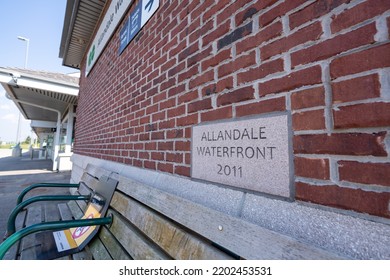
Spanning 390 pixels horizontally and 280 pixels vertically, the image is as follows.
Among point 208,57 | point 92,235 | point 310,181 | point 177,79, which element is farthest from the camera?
point 92,235

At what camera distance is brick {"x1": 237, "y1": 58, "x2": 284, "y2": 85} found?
1.06 m

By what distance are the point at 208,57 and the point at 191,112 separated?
1.32ft

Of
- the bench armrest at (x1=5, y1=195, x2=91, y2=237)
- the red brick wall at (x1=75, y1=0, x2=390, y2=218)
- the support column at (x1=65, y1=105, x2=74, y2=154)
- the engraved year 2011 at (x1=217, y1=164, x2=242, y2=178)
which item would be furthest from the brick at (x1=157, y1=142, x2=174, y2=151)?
the support column at (x1=65, y1=105, x2=74, y2=154)

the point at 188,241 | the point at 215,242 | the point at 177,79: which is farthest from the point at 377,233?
the point at 177,79

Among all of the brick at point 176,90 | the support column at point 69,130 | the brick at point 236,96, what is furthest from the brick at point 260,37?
→ the support column at point 69,130

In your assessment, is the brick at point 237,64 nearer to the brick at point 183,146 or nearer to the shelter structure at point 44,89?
the brick at point 183,146

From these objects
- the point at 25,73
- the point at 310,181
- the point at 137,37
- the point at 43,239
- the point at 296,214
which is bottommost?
the point at 43,239

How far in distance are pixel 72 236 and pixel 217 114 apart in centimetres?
207

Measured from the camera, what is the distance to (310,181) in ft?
2.97

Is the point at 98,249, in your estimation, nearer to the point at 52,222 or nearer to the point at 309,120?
the point at 52,222

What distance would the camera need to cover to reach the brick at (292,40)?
93 cm

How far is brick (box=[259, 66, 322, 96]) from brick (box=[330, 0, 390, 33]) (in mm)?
170

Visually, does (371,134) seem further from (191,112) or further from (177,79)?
(177,79)

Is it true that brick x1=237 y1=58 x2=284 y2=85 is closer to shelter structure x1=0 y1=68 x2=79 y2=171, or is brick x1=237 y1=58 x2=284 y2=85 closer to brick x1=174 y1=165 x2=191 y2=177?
brick x1=174 y1=165 x2=191 y2=177
